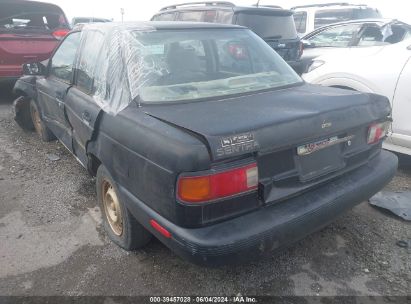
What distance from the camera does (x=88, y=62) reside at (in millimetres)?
3021

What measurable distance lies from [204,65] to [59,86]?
1.69 m

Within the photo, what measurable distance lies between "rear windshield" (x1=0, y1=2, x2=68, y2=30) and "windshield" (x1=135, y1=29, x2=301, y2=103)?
16.6 feet

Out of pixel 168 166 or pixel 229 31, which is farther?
pixel 229 31

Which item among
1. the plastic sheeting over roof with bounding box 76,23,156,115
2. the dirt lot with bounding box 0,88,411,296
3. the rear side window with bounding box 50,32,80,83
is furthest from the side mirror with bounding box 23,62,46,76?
the dirt lot with bounding box 0,88,411,296

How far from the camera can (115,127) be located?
7.52 ft

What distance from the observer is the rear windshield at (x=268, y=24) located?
19.6ft

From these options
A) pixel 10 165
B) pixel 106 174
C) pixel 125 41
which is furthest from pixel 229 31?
pixel 10 165

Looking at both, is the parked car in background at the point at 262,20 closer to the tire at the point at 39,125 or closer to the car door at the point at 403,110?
the car door at the point at 403,110

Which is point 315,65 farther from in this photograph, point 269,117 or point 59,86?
point 59,86

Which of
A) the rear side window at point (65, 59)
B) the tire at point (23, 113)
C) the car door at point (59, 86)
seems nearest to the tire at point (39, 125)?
the tire at point (23, 113)

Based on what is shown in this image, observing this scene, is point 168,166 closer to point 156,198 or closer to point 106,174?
point 156,198

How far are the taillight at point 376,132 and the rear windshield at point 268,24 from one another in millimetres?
3890

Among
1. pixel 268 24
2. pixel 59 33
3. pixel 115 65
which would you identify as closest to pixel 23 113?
pixel 59 33

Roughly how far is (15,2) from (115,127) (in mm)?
5961
